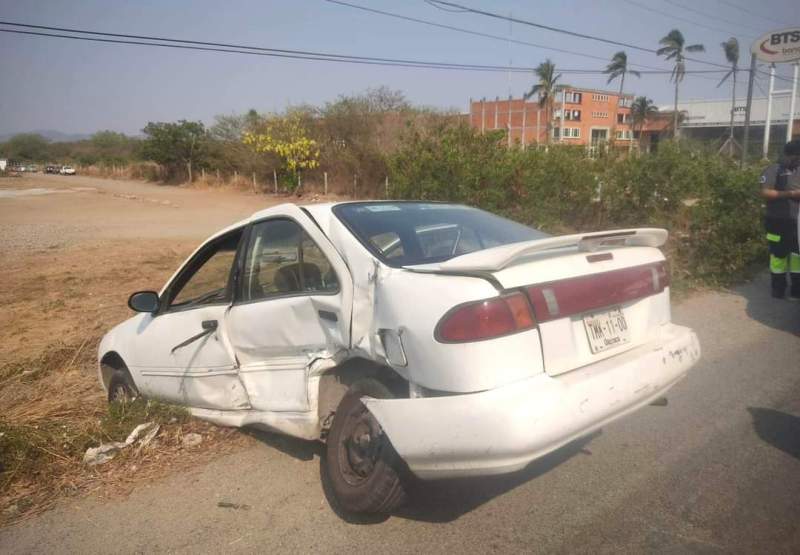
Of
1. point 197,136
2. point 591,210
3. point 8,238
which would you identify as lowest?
point 8,238

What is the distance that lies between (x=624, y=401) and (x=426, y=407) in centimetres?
96

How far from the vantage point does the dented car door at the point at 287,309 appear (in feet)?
10.0

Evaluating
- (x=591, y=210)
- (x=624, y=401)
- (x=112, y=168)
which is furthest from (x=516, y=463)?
(x=112, y=168)

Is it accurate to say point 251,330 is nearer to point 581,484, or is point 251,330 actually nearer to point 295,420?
point 295,420

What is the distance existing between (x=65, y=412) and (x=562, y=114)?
5218 centimetres

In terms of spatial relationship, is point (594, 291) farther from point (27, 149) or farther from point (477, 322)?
point (27, 149)

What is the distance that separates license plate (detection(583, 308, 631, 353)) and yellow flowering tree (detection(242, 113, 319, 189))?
29.9 metres

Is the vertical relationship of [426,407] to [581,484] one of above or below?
above

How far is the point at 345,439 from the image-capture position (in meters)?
2.99

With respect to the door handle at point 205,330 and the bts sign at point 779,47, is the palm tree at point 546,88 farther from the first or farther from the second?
the door handle at point 205,330

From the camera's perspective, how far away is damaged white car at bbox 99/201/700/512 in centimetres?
243

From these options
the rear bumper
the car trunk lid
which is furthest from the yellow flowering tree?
the rear bumper

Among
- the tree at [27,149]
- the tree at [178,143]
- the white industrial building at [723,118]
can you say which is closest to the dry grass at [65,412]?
the tree at [178,143]

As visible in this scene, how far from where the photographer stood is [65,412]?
4.69 m
